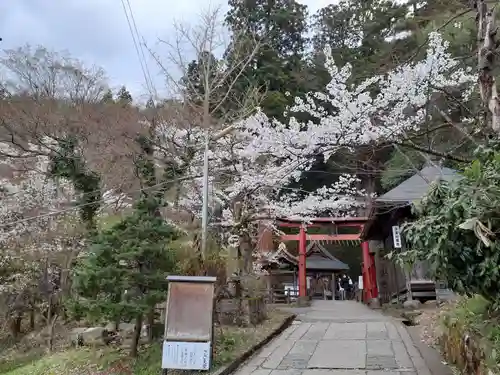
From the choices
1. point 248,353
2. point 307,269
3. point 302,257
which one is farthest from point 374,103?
point 307,269

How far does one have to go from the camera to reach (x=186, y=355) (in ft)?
20.0

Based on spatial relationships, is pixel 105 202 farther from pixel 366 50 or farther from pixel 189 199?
pixel 366 50

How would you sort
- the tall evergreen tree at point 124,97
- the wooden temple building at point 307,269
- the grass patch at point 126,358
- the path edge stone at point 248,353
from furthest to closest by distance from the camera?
1. the wooden temple building at point 307,269
2. the tall evergreen tree at point 124,97
3. the grass patch at point 126,358
4. the path edge stone at point 248,353

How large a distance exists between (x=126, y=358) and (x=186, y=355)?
66.6 inches

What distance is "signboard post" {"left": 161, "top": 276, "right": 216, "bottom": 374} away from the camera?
606cm

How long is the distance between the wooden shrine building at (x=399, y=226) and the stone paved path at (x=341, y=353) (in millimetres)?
2250

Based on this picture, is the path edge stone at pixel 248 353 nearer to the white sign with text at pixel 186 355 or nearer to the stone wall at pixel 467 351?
the white sign with text at pixel 186 355

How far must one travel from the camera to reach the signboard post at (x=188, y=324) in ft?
19.9

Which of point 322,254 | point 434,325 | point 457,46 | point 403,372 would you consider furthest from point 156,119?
point 322,254

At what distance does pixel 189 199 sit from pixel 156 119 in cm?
257

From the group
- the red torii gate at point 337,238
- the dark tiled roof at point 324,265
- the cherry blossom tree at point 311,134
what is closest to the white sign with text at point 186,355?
the cherry blossom tree at point 311,134

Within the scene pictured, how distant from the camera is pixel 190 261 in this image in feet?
25.8

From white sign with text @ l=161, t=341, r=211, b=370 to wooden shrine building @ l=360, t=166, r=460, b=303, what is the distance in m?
5.89

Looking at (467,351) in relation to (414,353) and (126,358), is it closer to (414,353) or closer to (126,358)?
(414,353)
